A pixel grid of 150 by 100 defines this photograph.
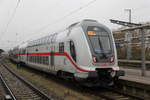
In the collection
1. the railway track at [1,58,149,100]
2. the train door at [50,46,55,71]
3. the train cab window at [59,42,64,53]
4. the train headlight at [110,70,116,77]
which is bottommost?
the railway track at [1,58,149,100]

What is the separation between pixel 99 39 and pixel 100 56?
35.8 inches

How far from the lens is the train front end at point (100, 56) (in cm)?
973

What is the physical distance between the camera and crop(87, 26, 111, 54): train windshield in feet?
33.2

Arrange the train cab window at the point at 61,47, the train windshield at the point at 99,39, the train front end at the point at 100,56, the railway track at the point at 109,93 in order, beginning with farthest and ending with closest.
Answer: the train cab window at the point at 61,47 → the train windshield at the point at 99,39 → the train front end at the point at 100,56 → the railway track at the point at 109,93

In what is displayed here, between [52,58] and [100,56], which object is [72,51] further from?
[52,58]

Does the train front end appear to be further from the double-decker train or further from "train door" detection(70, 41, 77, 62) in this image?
"train door" detection(70, 41, 77, 62)

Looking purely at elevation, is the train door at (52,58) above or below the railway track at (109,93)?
above

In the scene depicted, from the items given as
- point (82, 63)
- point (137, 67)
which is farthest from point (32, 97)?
point (137, 67)

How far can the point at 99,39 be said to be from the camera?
34.0 ft

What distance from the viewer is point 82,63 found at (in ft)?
32.4

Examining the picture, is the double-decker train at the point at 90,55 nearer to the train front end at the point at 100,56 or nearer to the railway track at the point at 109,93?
the train front end at the point at 100,56

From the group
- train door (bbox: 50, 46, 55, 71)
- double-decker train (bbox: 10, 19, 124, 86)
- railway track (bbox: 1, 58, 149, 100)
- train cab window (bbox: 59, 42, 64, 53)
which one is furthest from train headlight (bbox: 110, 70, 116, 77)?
train door (bbox: 50, 46, 55, 71)

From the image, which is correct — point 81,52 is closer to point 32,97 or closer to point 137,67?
point 32,97

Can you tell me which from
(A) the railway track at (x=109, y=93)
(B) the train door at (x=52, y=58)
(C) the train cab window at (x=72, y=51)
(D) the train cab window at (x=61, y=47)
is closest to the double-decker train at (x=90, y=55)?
(C) the train cab window at (x=72, y=51)
